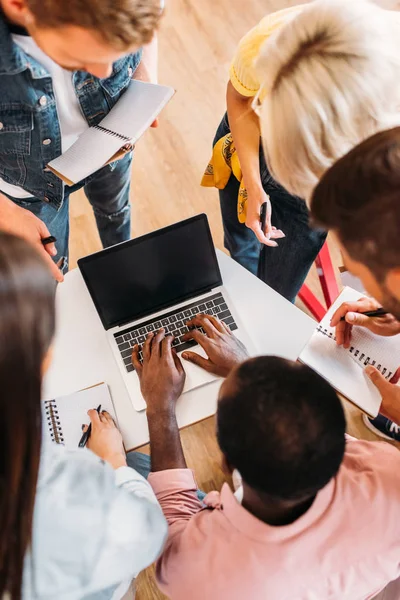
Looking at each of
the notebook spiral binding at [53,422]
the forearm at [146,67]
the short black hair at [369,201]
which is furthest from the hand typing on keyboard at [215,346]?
the forearm at [146,67]

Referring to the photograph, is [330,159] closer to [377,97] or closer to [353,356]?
[377,97]

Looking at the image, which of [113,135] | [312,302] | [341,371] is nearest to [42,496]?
[341,371]

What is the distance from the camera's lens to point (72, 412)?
1.15 m

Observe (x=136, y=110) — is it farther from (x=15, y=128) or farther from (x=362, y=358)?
(x=362, y=358)

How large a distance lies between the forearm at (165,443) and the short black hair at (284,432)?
1.05 ft

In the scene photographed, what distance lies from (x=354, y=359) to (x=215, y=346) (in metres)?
0.33

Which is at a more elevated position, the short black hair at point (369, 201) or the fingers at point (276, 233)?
the short black hair at point (369, 201)

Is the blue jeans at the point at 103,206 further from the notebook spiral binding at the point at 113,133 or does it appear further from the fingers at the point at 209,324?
the fingers at the point at 209,324

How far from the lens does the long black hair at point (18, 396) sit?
0.61 m

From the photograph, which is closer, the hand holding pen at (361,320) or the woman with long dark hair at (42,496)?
the woman with long dark hair at (42,496)

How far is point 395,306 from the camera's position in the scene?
0.85m

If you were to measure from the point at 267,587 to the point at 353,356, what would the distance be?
0.60m

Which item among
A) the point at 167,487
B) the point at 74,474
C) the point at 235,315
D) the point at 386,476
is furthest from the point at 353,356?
the point at 74,474

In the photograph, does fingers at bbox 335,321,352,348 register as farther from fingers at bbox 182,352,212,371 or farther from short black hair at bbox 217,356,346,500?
short black hair at bbox 217,356,346,500
